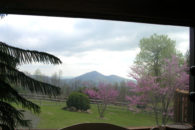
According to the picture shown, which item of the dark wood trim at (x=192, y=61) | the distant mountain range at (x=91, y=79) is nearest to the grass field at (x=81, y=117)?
the distant mountain range at (x=91, y=79)

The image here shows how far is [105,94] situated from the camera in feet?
8.44

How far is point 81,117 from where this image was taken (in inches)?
97.3

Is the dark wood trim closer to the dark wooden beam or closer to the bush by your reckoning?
the dark wooden beam

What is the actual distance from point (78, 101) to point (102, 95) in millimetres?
335

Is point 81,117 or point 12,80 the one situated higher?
point 12,80

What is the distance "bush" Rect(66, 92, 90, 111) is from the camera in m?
2.46

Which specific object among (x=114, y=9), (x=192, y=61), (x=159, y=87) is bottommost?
(x=159, y=87)

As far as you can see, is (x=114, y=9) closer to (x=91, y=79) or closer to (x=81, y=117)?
(x=91, y=79)

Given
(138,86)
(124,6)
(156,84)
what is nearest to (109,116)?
(138,86)

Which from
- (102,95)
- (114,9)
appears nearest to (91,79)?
(102,95)

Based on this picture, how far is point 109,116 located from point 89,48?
972mm

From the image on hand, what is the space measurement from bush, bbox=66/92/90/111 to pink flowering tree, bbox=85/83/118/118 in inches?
3.3

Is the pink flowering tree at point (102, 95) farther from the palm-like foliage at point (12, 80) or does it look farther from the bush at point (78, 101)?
the palm-like foliage at point (12, 80)

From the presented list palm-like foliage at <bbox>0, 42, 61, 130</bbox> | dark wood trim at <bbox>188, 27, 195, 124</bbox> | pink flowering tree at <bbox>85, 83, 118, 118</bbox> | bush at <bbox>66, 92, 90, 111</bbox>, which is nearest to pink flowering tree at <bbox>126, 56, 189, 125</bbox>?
dark wood trim at <bbox>188, 27, 195, 124</bbox>
